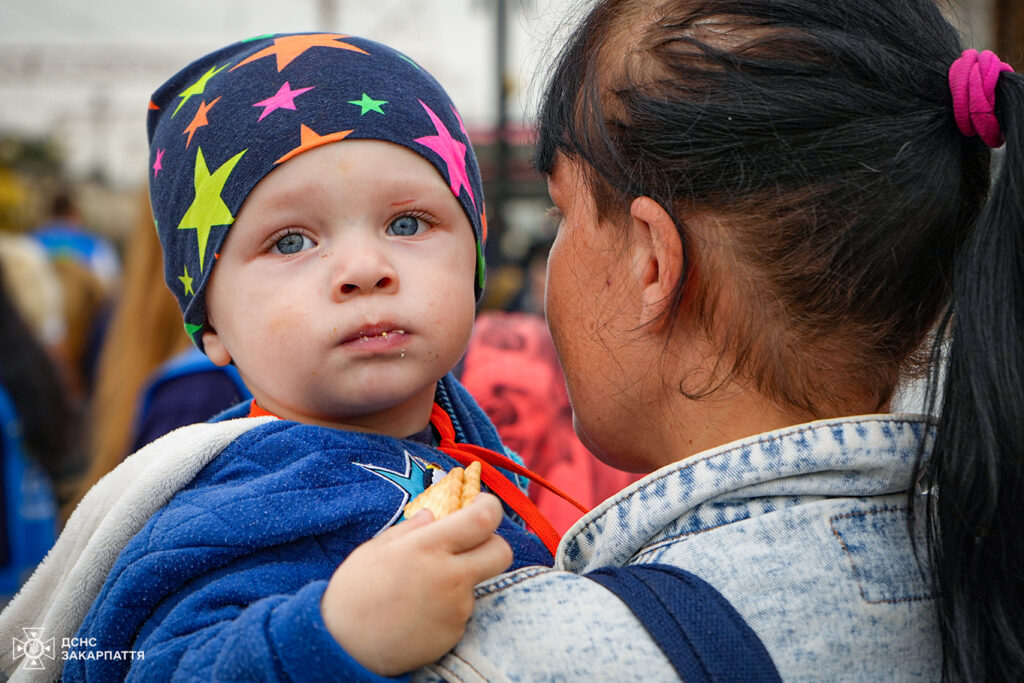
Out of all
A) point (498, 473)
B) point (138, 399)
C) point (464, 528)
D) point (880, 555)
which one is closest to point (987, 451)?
point (880, 555)

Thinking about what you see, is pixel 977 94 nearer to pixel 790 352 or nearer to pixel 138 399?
pixel 790 352

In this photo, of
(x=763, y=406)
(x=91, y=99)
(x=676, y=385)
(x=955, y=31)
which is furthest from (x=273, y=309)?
(x=91, y=99)

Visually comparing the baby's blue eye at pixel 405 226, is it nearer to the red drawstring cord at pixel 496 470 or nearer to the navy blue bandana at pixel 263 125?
the navy blue bandana at pixel 263 125

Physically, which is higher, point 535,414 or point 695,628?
point 695,628

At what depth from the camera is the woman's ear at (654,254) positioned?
1364mm

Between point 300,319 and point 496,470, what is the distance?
0.48m

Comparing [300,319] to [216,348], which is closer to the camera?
[300,319]

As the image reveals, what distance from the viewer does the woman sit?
45.6 inches

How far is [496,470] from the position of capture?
1.71 m

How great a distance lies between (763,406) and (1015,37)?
420cm

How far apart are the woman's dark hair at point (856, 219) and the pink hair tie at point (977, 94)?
0.8 inches

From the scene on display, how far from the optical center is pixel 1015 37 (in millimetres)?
4590

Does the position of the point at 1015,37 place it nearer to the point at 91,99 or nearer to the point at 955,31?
the point at 955,31

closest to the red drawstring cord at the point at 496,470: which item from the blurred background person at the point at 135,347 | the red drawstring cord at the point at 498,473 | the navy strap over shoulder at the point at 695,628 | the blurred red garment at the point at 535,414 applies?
the red drawstring cord at the point at 498,473
